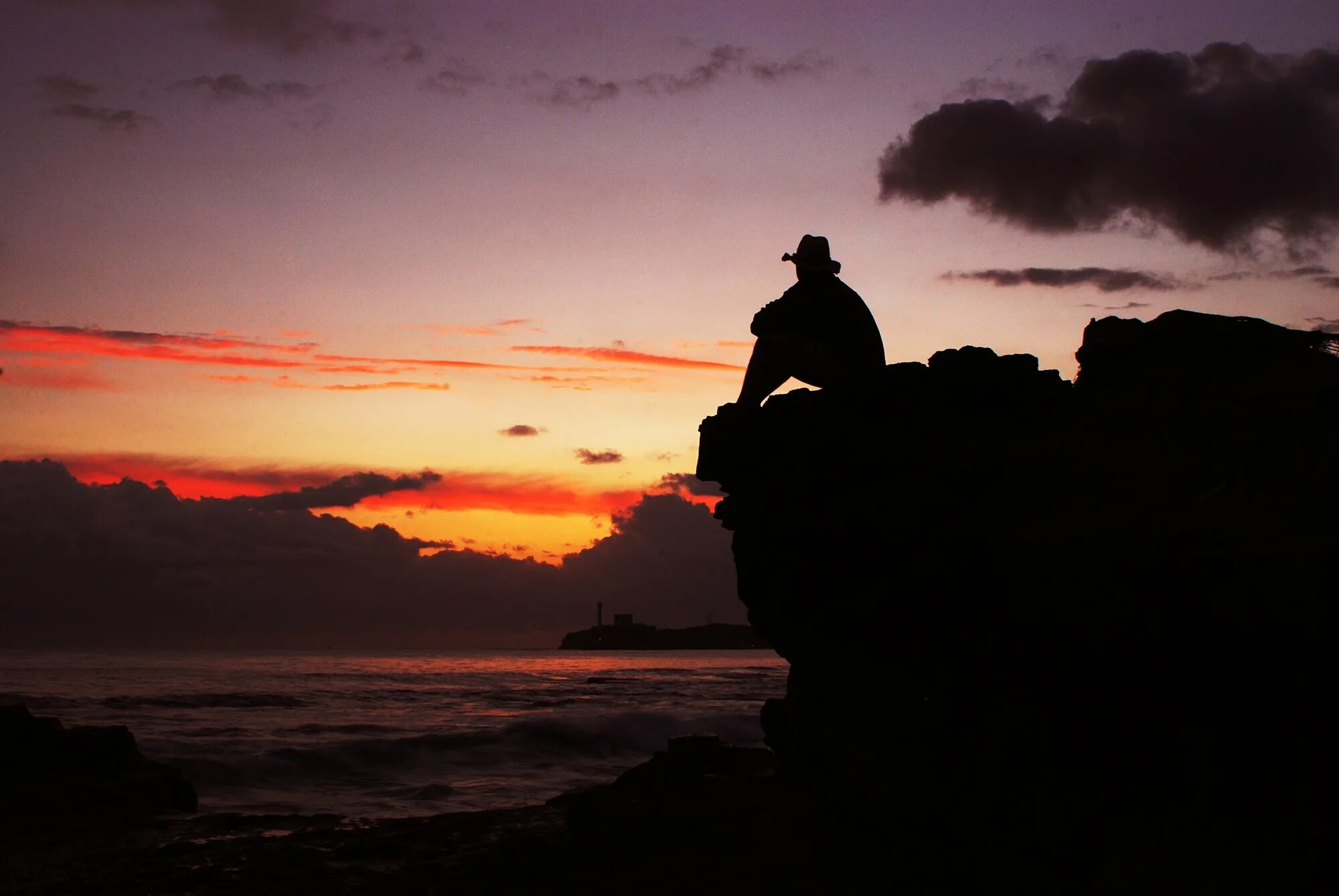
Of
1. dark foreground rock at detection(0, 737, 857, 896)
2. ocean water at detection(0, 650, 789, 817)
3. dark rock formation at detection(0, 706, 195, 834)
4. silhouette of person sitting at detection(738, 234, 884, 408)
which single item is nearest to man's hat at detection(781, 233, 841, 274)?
silhouette of person sitting at detection(738, 234, 884, 408)

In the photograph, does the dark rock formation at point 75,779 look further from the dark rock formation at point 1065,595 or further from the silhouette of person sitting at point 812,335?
the silhouette of person sitting at point 812,335

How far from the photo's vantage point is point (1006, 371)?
7.12 metres

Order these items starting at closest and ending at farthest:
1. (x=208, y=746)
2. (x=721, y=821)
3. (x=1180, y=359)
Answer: (x=1180, y=359) → (x=721, y=821) → (x=208, y=746)

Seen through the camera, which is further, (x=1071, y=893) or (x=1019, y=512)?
(x=1019, y=512)

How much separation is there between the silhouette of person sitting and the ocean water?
36.3 ft

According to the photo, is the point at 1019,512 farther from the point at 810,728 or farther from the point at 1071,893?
the point at 810,728

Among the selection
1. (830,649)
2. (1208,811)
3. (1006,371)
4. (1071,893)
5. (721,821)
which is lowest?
(721,821)

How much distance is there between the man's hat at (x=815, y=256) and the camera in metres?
8.00

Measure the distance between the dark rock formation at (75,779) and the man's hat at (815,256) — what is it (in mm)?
9991

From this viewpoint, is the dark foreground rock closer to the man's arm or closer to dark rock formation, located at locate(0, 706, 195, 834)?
dark rock formation, located at locate(0, 706, 195, 834)

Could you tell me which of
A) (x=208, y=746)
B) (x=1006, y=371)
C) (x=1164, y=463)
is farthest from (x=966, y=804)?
(x=208, y=746)

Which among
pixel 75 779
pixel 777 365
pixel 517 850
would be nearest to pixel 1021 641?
pixel 777 365

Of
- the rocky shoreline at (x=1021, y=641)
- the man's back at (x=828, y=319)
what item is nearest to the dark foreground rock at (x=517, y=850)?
the rocky shoreline at (x=1021, y=641)

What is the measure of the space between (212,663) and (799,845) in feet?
276
